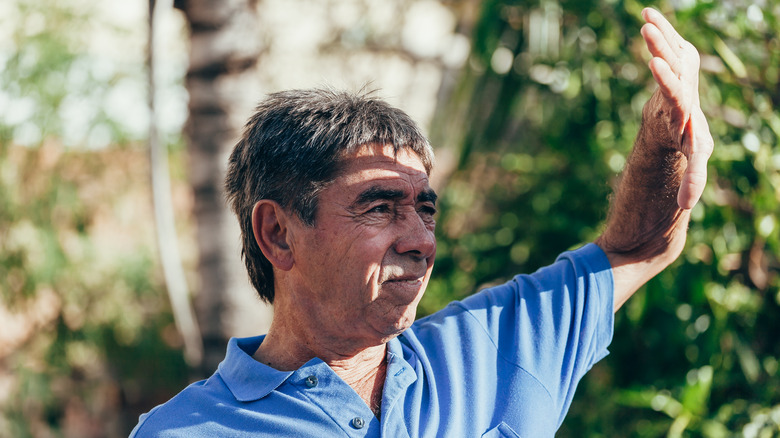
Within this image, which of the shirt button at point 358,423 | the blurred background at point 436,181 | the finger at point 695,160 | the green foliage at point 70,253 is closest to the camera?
the finger at point 695,160

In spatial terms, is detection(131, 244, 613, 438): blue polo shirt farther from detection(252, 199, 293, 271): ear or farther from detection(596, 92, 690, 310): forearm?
detection(252, 199, 293, 271): ear

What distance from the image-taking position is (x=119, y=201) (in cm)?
443

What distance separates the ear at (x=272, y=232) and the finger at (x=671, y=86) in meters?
0.78

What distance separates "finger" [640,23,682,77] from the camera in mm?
1244

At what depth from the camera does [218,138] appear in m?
2.80

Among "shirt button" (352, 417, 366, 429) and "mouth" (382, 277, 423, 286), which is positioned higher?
"mouth" (382, 277, 423, 286)

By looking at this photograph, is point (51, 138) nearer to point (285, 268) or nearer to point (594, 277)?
point (285, 268)

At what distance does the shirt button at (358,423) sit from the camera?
1.34 meters

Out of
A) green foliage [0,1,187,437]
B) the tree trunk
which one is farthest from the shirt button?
green foliage [0,1,187,437]

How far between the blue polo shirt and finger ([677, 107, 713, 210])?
39 cm

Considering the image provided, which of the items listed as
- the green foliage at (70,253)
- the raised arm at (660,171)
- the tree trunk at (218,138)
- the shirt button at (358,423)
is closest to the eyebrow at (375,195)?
the shirt button at (358,423)

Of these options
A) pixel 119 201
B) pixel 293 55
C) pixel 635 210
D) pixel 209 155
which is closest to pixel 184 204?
pixel 119 201

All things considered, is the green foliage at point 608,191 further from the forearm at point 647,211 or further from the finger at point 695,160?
the finger at point 695,160

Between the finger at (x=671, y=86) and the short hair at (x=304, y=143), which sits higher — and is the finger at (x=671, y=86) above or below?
below
